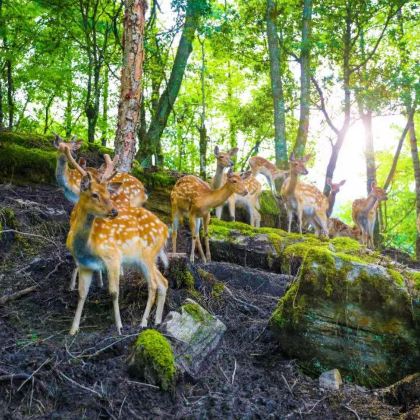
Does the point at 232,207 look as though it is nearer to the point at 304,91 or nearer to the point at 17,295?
the point at 304,91

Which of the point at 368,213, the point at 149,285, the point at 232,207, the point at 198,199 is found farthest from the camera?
the point at 368,213

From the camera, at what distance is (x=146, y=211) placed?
6.61 m

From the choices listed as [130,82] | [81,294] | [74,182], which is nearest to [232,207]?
[130,82]

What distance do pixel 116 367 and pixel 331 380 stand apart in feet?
6.77

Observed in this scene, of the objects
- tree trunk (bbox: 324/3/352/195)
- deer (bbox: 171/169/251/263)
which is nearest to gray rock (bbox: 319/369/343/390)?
deer (bbox: 171/169/251/263)

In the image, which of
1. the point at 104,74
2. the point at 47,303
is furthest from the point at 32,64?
the point at 47,303

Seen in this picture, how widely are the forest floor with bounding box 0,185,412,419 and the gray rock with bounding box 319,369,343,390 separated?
0.36 ft

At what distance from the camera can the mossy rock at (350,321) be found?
541 centimetres

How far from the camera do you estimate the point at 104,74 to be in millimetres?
21141

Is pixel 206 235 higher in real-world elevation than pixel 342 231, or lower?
higher

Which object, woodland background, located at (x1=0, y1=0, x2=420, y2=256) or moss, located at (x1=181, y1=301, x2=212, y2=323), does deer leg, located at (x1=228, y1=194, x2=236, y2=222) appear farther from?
moss, located at (x1=181, y1=301, x2=212, y2=323)

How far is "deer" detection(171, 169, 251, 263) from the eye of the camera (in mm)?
8961

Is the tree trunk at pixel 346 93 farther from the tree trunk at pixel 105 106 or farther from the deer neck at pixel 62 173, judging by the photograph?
the tree trunk at pixel 105 106

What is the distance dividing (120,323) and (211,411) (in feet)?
5.14
